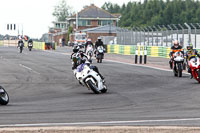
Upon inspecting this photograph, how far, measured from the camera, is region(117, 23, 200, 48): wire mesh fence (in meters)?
40.6

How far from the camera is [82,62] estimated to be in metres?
17.3

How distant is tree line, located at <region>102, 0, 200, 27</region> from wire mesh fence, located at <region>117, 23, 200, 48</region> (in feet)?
321

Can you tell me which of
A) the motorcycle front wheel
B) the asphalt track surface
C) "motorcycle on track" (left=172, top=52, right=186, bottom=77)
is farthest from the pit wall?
the motorcycle front wheel

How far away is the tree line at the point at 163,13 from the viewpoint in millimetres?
161250

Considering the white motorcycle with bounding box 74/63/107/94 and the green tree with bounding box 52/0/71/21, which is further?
the green tree with bounding box 52/0/71/21

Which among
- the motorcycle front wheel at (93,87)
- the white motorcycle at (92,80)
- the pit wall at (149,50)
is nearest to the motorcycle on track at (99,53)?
the pit wall at (149,50)

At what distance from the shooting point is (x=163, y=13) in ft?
547

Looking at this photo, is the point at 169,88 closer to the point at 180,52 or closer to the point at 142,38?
the point at 180,52

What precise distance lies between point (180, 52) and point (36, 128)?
1512 cm

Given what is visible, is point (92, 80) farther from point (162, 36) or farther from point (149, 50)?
point (149, 50)

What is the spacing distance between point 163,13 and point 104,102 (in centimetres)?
15568

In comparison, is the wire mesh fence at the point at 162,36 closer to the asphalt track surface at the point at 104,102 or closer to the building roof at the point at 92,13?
the asphalt track surface at the point at 104,102

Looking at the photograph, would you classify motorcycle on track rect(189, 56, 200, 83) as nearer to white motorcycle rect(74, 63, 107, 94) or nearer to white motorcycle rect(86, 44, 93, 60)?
white motorcycle rect(74, 63, 107, 94)

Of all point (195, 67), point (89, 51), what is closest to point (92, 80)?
point (195, 67)
